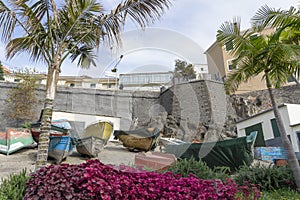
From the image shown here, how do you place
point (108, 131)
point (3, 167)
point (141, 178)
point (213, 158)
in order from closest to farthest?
point (141, 178), point (3, 167), point (213, 158), point (108, 131)

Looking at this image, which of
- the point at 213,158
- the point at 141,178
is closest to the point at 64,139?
the point at 213,158

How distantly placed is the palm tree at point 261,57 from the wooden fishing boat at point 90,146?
5834 millimetres

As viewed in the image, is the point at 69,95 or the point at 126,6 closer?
the point at 126,6

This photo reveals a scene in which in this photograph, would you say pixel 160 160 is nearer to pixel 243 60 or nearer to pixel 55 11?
pixel 243 60

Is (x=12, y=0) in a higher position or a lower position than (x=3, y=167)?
higher

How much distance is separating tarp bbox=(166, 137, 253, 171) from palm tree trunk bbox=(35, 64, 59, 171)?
433 cm

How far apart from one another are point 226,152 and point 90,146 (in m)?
5.43

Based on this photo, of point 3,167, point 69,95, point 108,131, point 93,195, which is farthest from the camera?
Answer: point 69,95

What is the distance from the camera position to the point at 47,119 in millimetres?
4953

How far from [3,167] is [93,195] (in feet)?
22.0

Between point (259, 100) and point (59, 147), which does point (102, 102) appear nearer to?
point (59, 147)

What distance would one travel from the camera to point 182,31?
564cm

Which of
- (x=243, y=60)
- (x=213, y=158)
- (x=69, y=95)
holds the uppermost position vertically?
(x=69, y=95)

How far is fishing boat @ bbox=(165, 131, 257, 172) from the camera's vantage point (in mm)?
7621
